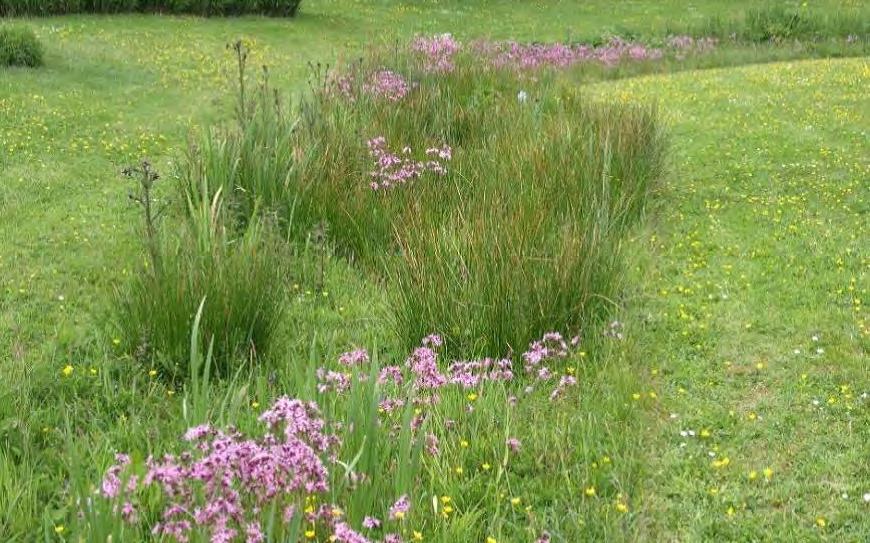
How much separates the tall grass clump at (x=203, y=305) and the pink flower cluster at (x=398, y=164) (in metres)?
2.22

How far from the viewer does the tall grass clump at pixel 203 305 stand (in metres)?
5.07

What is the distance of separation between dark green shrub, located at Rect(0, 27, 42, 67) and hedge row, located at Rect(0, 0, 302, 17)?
5.95 meters

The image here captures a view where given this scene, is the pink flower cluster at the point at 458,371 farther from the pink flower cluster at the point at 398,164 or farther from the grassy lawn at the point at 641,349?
the pink flower cluster at the point at 398,164

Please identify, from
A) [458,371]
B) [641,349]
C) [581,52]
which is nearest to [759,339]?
[641,349]

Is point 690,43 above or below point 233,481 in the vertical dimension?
above

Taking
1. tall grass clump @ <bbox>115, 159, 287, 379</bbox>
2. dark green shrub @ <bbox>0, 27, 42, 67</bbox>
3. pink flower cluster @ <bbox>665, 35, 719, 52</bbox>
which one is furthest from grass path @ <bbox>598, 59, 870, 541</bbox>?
dark green shrub @ <bbox>0, 27, 42, 67</bbox>

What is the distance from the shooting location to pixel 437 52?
12.2m

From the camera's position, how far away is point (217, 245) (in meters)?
5.31

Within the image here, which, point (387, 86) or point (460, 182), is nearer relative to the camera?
point (460, 182)

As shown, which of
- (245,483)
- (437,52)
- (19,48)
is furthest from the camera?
(19,48)

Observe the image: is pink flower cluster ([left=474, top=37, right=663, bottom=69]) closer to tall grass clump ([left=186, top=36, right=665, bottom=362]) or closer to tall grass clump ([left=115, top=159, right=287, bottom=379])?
tall grass clump ([left=186, top=36, right=665, bottom=362])

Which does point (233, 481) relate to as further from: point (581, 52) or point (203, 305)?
point (581, 52)

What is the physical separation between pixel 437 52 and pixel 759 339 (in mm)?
7562

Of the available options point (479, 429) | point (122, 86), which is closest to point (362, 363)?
point (479, 429)
